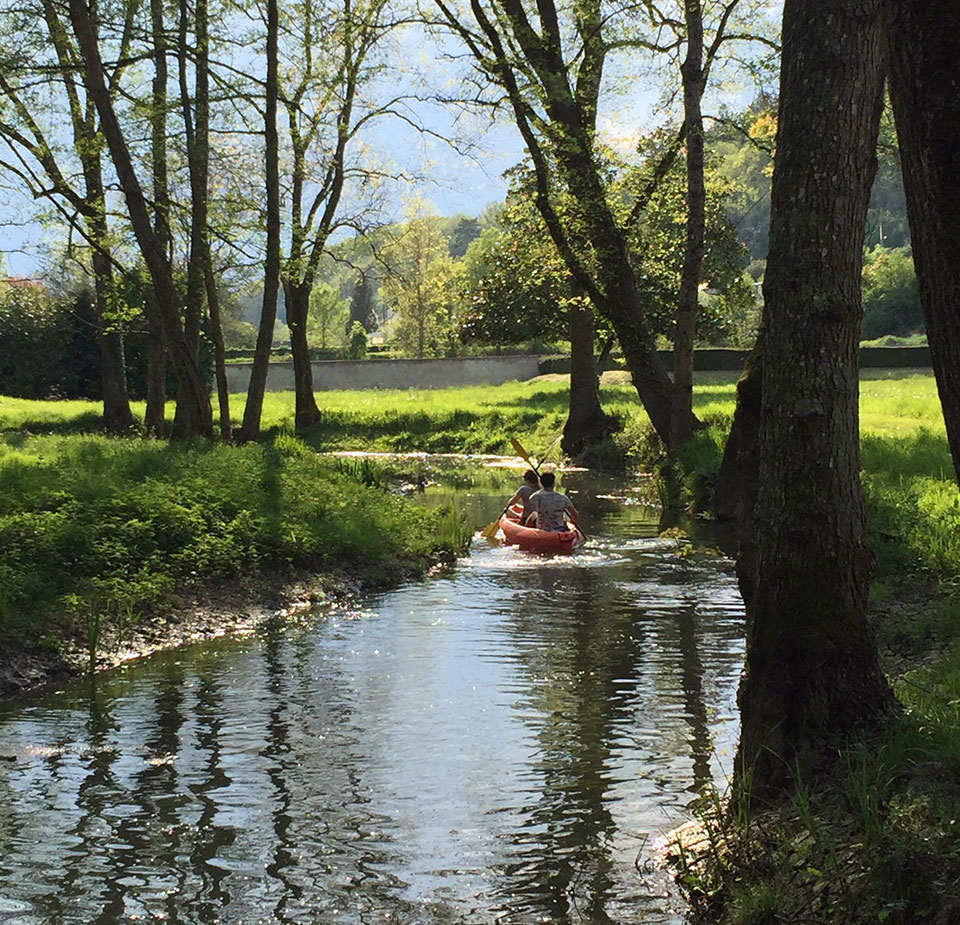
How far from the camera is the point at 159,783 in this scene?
710cm

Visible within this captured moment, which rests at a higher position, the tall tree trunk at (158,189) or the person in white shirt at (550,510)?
the tall tree trunk at (158,189)

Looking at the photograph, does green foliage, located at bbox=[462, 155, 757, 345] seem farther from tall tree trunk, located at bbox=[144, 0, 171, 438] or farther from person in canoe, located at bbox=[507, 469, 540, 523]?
person in canoe, located at bbox=[507, 469, 540, 523]

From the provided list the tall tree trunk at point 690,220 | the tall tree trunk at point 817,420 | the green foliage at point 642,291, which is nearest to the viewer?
the tall tree trunk at point 817,420

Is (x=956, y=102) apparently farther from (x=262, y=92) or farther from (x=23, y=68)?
(x=262, y=92)

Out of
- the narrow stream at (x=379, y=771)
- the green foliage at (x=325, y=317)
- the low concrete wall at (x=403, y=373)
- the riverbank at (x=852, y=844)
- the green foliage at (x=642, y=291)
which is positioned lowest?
the narrow stream at (x=379, y=771)

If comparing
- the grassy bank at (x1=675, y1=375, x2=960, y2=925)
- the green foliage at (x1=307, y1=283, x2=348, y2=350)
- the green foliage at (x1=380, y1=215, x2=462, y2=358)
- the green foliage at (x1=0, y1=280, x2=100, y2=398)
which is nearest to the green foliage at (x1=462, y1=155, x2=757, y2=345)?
the green foliage at (x1=0, y1=280, x2=100, y2=398)

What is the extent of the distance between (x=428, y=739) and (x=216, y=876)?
7.95ft

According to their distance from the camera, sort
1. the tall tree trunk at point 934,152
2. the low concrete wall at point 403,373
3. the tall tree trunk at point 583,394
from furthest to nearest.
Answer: the low concrete wall at point 403,373, the tall tree trunk at point 583,394, the tall tree trunk at point 934,152

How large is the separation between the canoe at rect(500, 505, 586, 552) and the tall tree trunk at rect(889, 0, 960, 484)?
1216 centimetres

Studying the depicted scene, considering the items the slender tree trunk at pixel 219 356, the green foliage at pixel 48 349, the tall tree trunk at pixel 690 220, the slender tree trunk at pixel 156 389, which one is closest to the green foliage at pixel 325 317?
the green foliage at pixel 48 349

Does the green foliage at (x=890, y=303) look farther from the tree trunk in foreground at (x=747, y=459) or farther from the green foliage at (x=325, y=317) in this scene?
the tree trunk in foreground at (x=747, y=459)

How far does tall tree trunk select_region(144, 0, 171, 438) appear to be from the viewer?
2304cm

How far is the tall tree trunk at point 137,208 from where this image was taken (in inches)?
789

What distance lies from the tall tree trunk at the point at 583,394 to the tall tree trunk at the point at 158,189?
974cm
